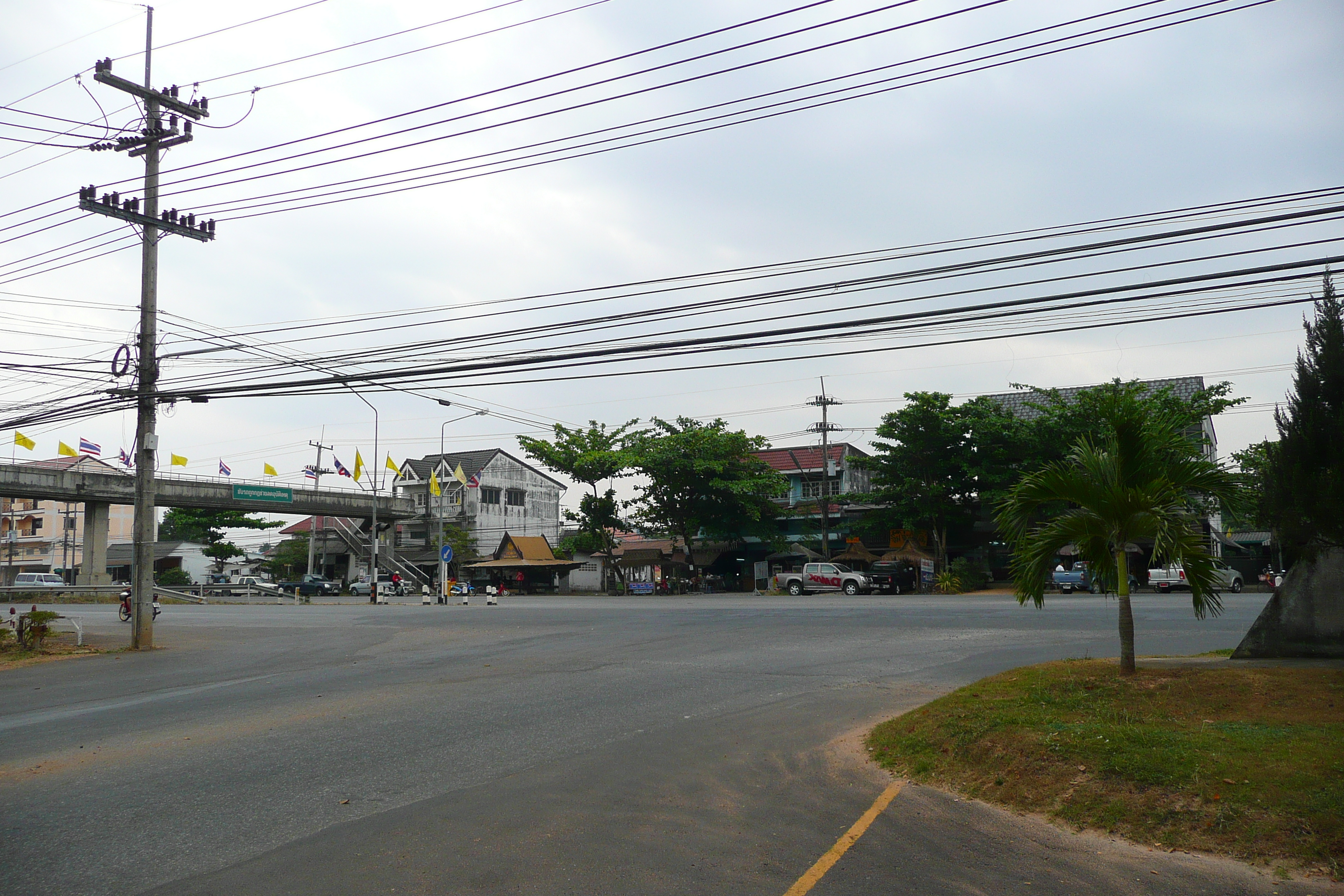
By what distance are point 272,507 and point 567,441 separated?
20.7m

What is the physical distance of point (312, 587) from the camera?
62.5 meters

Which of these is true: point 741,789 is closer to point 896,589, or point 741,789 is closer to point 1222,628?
point 1222,628

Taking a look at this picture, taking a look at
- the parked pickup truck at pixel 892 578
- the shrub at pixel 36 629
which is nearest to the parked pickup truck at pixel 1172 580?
the parked pickup truck at pixel 892 578

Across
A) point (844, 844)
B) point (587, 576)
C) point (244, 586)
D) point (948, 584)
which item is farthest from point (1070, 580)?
point (244, 586)

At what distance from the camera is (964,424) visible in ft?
147

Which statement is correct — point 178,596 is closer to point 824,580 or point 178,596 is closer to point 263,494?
point 263,494

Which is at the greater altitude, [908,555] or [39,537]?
[39,537]

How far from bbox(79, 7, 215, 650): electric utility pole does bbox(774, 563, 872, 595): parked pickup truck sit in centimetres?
2931

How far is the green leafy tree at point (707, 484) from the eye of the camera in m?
52.5

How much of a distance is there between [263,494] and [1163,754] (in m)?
59.8

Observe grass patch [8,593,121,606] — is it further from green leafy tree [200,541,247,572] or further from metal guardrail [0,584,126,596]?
green leafy tree [200,541,247,572]

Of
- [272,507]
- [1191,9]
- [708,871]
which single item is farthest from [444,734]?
[272,507]

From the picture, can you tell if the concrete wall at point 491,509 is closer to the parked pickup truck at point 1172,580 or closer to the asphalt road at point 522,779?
the parked pickup truck at point 1172,580

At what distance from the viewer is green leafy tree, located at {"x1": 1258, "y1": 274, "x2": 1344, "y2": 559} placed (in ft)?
29.2
